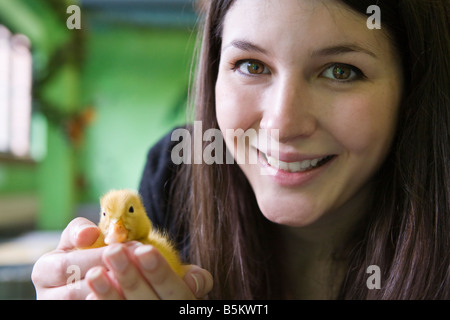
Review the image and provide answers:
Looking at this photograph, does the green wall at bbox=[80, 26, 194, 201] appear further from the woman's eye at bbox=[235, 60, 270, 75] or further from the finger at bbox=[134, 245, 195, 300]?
the finger at bbox=[134, 245, 195, 300]

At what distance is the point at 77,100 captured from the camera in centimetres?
432

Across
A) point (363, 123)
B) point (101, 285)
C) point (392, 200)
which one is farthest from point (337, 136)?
point (101, 285)

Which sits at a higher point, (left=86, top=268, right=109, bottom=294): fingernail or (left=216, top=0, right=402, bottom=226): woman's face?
(left=216, top=0, right=402, bottom=226): woman's face

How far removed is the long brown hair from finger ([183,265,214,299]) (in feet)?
0.73

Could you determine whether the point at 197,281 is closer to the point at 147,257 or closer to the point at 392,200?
the point at 147,257

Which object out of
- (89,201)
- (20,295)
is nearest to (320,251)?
(20,295)

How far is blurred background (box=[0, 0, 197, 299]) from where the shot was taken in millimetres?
3330

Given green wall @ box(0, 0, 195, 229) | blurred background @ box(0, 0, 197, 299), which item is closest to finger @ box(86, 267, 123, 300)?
blurred background @ box(0, 0, 197, 299)

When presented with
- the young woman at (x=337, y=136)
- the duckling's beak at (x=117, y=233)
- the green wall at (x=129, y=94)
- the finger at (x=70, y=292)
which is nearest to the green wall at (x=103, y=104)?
the green wall at (x=129, y=94)

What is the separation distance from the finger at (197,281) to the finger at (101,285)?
0.34 feet

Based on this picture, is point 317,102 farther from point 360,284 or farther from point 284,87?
point 360,284

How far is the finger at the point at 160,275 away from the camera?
1.45ft

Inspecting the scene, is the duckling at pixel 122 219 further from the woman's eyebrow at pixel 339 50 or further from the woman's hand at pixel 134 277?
the woman's eyebrow at pixel 339 50

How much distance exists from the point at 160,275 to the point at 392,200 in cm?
46
